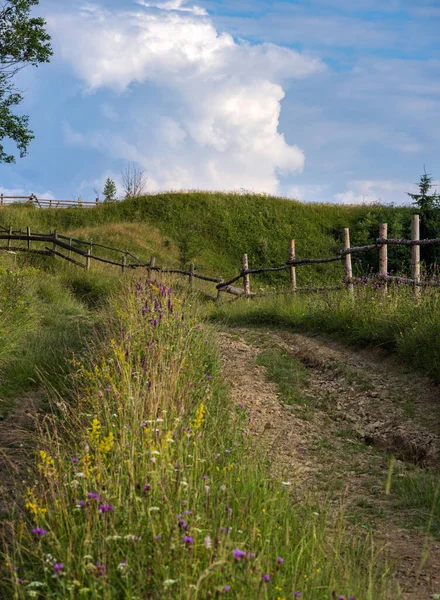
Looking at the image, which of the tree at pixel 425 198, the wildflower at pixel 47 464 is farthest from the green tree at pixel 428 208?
the wildflower at pixel 47 464

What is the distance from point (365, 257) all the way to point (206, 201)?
1132 centimetres

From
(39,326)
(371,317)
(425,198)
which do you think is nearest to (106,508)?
(371,317)

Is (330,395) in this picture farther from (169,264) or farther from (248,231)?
(248,231)

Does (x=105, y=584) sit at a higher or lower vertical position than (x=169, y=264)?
lower

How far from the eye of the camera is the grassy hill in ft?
105

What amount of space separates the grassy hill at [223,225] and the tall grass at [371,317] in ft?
57.7

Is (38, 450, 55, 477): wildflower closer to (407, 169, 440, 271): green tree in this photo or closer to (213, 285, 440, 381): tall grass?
(213, 285, 440, 381): tall grass

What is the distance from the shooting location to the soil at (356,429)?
4.45 meters

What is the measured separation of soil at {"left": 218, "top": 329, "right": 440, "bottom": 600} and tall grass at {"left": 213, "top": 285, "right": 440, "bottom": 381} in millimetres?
296

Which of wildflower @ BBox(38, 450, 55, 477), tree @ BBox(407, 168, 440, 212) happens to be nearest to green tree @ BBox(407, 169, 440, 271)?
tree @ BBox(407, 168, 440, 212)

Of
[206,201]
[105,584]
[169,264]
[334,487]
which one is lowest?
[334,487]

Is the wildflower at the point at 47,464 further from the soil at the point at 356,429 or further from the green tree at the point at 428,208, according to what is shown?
the green tree at the point at 428,208

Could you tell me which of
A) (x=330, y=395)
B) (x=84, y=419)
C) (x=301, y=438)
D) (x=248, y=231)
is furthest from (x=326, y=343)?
(x=248, y=231)

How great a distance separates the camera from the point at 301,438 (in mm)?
6527
